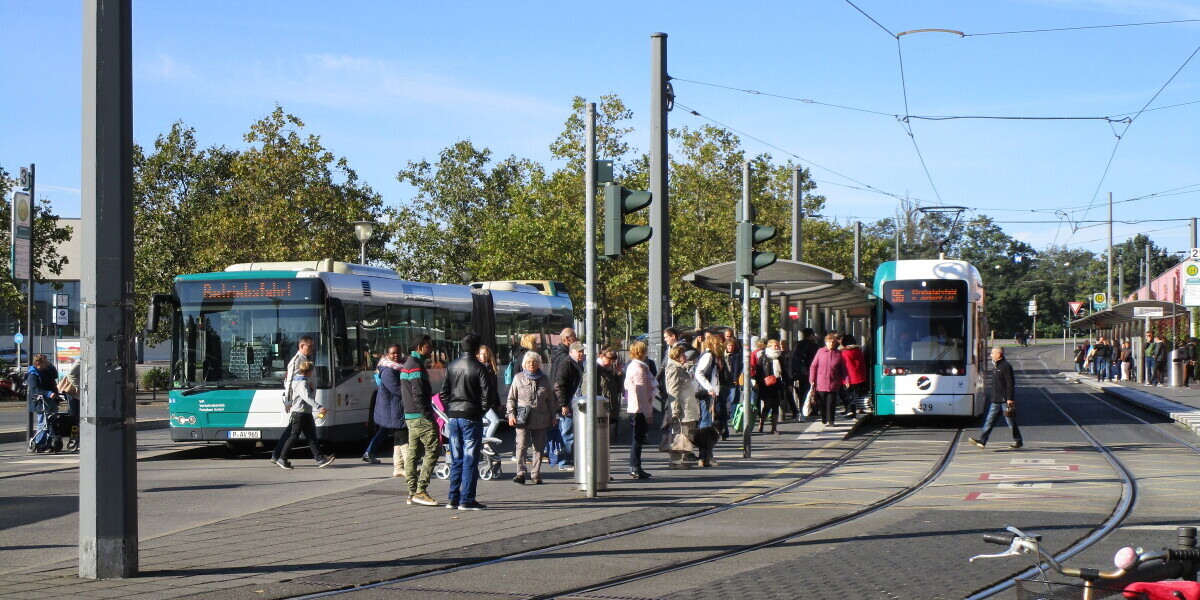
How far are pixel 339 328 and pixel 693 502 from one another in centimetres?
780

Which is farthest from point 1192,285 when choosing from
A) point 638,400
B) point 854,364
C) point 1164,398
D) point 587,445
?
point 587,445

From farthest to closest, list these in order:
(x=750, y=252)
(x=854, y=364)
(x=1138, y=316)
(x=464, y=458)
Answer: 1. (x=1138, y=316)
2. (x=854, y=364)
3. (x=750, y=252)
4. (x=464, y=458)

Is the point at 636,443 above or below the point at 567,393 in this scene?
below

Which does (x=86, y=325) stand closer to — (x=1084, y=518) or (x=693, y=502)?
(x=693, y=502)

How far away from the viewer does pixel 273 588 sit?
7.99m

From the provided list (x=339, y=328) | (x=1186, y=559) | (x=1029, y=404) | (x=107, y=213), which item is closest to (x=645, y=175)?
(x=1029, y=404)

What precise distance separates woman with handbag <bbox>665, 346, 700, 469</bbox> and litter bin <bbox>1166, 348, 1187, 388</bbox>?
29.2 meters

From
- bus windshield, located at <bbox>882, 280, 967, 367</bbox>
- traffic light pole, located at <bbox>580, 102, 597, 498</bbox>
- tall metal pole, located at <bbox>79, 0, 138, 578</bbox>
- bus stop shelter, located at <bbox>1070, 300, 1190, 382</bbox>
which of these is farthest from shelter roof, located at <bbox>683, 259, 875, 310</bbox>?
bus stop shelter, located at <bbox>1070, 300, 1190, 382</bbox>

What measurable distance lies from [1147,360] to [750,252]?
101ft

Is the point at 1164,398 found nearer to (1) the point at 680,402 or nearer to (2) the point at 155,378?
(1) the point at 680,402

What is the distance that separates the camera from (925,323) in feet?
78.3

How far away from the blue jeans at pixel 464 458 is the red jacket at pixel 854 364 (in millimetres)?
13045

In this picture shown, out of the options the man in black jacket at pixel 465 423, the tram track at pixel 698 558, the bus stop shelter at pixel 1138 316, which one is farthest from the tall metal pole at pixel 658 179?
the bus stop shelter at pixel 1138 316

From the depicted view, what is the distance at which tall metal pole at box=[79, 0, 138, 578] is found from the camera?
7.99 m
